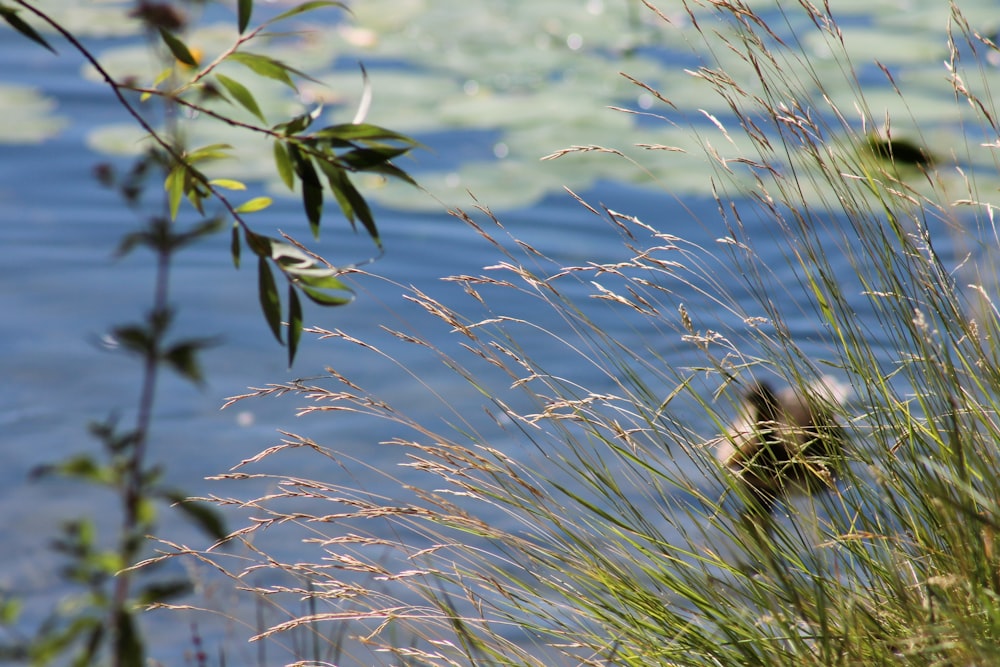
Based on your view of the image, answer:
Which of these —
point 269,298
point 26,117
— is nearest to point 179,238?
point 269,298

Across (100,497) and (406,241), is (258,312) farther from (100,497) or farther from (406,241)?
(100,497)

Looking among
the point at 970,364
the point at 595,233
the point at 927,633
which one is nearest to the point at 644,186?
the point at 595,233

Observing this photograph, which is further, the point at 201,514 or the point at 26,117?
the point at 26,117

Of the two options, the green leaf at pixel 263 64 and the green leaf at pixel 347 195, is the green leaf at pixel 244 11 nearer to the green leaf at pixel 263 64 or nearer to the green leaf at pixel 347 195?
the green leaf at pixel 263 64

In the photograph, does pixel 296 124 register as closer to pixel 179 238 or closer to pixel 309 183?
pixel 309 183

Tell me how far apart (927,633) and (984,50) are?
20.0 ft

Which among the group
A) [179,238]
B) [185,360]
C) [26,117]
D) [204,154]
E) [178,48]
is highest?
[178,48]

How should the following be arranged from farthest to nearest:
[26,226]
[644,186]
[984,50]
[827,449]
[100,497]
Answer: [984,50]
[644,186]
[26,226]
[100,497]
[827,449]

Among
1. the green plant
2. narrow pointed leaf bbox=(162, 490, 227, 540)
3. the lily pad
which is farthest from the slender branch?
the lily pad

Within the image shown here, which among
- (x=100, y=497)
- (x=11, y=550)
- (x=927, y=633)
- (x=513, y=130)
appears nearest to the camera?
(x=927, y=633)

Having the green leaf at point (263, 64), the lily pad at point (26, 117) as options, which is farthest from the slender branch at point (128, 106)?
the lily pad at point (26, 117)

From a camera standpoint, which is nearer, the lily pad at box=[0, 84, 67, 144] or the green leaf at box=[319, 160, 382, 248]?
→ the green leaf at box=[319, 160, 382, 248]

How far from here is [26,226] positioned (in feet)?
15.5

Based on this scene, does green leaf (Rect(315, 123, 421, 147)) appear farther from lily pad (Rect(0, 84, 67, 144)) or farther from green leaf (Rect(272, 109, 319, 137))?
lily pad (Rect(0, 84, 67, 144))
